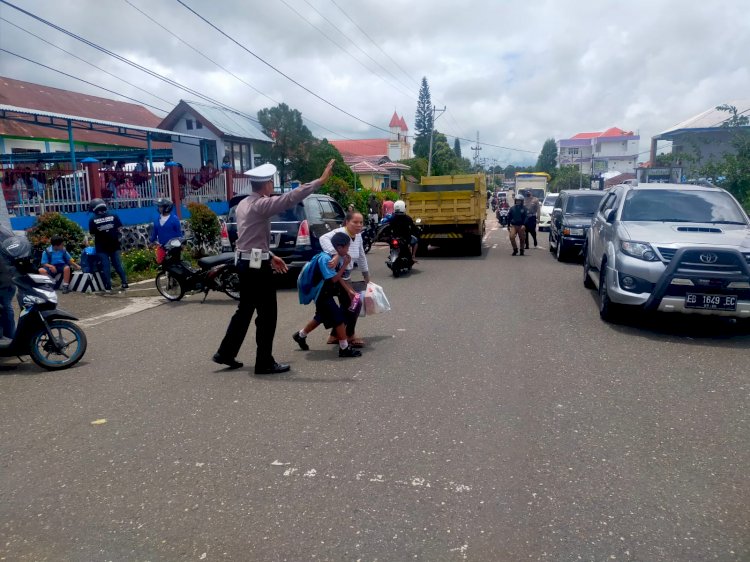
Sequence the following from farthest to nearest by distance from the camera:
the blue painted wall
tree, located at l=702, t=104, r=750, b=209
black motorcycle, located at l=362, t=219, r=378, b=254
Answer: black motorcycle, located at l=362, t=219, r=378, b=254 < tree, located at l=702, t=104, r=750, b=209 < the blue painted wall

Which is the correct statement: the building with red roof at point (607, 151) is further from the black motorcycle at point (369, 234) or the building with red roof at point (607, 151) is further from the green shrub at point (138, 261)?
the green shrub at point (138, 261)

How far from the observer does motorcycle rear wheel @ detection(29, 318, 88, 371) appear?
645 cm

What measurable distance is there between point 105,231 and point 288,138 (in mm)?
29526

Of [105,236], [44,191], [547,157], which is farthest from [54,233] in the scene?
[547,157]

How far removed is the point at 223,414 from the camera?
5090 millimetres

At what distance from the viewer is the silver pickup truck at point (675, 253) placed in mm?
7180

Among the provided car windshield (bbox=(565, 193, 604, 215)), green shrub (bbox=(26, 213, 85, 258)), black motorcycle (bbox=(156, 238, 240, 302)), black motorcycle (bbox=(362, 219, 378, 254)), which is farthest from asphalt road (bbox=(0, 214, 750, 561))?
black motorcycle (bbox=(362, 219, 378, 254))

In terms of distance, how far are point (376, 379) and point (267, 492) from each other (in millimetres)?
Answer: 2316

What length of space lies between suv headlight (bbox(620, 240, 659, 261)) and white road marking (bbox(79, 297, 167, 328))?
726 centimetres

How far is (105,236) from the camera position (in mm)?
11102

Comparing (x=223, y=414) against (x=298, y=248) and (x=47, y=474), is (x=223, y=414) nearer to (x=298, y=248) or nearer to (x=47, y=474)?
(x=47, y=474)

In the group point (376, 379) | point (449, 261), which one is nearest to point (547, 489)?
point (376, 379)

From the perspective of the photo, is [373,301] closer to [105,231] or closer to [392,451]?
[392,451]

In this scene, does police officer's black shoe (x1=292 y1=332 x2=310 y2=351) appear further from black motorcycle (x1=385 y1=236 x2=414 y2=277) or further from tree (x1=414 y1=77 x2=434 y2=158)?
tree (x1=414 y1=77 x2=434 y2=158)
